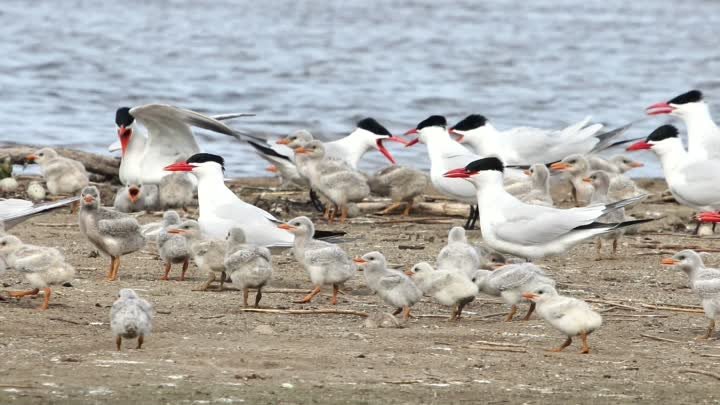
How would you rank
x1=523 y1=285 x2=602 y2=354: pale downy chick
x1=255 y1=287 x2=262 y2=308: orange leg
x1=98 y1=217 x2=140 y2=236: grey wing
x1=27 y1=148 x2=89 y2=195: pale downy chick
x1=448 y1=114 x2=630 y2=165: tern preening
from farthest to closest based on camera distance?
x1=448 y1=114 x2=630 y2=165: tern preening, x1=27 y1=148 x2=89 y2=195: pale downy chick, x1=98 y1=217 x2=140 y2=236: grey wing, x1=255 y1=287 x2=262 y2=308: orange leg, x1=523 y1=285 x2=602 y2=354: pale downy chick

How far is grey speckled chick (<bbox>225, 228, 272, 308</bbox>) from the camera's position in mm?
7113

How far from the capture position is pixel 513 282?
6.96m

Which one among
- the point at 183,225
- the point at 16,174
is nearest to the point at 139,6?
the point at 16,174

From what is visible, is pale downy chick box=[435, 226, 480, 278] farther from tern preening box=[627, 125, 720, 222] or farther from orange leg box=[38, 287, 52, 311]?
tern preening box=[627, 125, 720, 222]

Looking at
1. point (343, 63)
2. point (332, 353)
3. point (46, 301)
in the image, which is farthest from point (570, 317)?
point (343, 63)

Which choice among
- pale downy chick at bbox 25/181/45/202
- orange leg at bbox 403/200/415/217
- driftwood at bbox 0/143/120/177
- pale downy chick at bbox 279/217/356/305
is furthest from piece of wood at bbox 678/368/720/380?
driftwood at bbox 0/143/120/177

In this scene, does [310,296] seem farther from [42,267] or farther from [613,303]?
[613,303]

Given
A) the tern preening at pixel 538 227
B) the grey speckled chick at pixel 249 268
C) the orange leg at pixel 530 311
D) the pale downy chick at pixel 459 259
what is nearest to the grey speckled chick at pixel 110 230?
the grey speckled chick at pixel 249 268

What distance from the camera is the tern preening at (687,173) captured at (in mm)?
10516

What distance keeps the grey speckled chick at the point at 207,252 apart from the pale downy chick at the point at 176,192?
3.01 meters

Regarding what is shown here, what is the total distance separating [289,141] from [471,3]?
22343 mm

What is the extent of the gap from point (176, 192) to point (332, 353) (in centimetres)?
517

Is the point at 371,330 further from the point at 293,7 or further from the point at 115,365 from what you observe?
the point at 293,7

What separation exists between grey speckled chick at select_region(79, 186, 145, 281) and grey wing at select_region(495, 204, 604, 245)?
2.24 m
